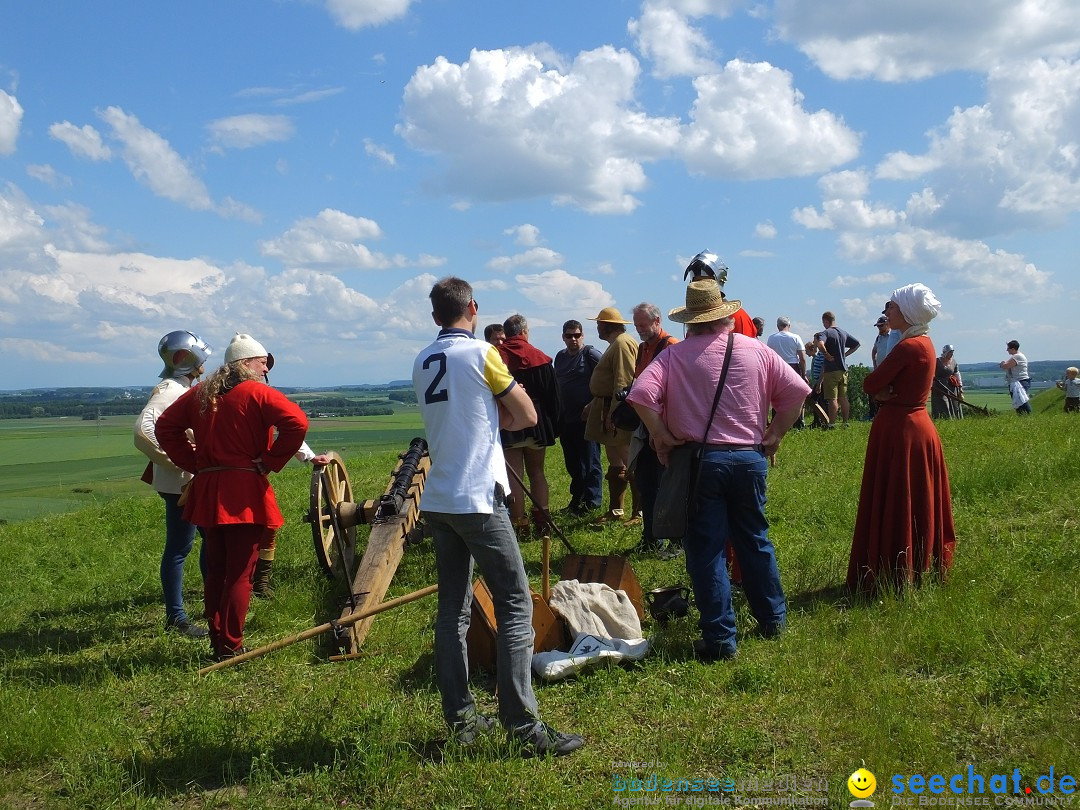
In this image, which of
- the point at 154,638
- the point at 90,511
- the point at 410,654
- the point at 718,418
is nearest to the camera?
the point at 718,418

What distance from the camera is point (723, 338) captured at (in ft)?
15.7

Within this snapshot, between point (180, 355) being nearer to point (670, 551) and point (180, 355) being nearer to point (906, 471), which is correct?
point (670, 551)

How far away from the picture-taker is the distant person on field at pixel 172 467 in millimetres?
5938

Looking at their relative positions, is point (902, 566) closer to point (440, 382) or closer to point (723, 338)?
point (723, 338)

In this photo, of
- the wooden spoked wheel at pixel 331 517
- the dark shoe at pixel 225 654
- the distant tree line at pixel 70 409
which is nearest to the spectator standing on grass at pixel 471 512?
the dark shoe at pixel 225 654

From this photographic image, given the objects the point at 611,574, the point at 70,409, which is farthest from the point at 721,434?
the point at 70,409

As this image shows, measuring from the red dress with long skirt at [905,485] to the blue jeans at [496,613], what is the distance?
8.39 ft

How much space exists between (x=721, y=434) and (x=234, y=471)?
2.83m

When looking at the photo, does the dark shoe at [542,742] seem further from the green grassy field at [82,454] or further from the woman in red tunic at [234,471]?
the green grassy field at [82,454]

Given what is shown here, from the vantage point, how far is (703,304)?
4.84m

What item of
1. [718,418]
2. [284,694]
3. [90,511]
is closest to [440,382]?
[718,418]

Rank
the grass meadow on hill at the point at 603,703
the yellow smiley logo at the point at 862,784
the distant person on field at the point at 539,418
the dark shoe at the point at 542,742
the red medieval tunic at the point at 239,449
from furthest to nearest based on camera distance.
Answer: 1. the distant person on field at the point at 539,418
2. the red medieval tunic at the point at 239,449
3. the dark shoe at the point at 542,742
4. the grass meadow on hill at the point at 603,703
5. the yellow smiley logo at the point at 862,784

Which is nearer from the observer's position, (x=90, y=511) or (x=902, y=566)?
(x=902, y=566)

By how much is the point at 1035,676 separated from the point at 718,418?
72.6 inches
